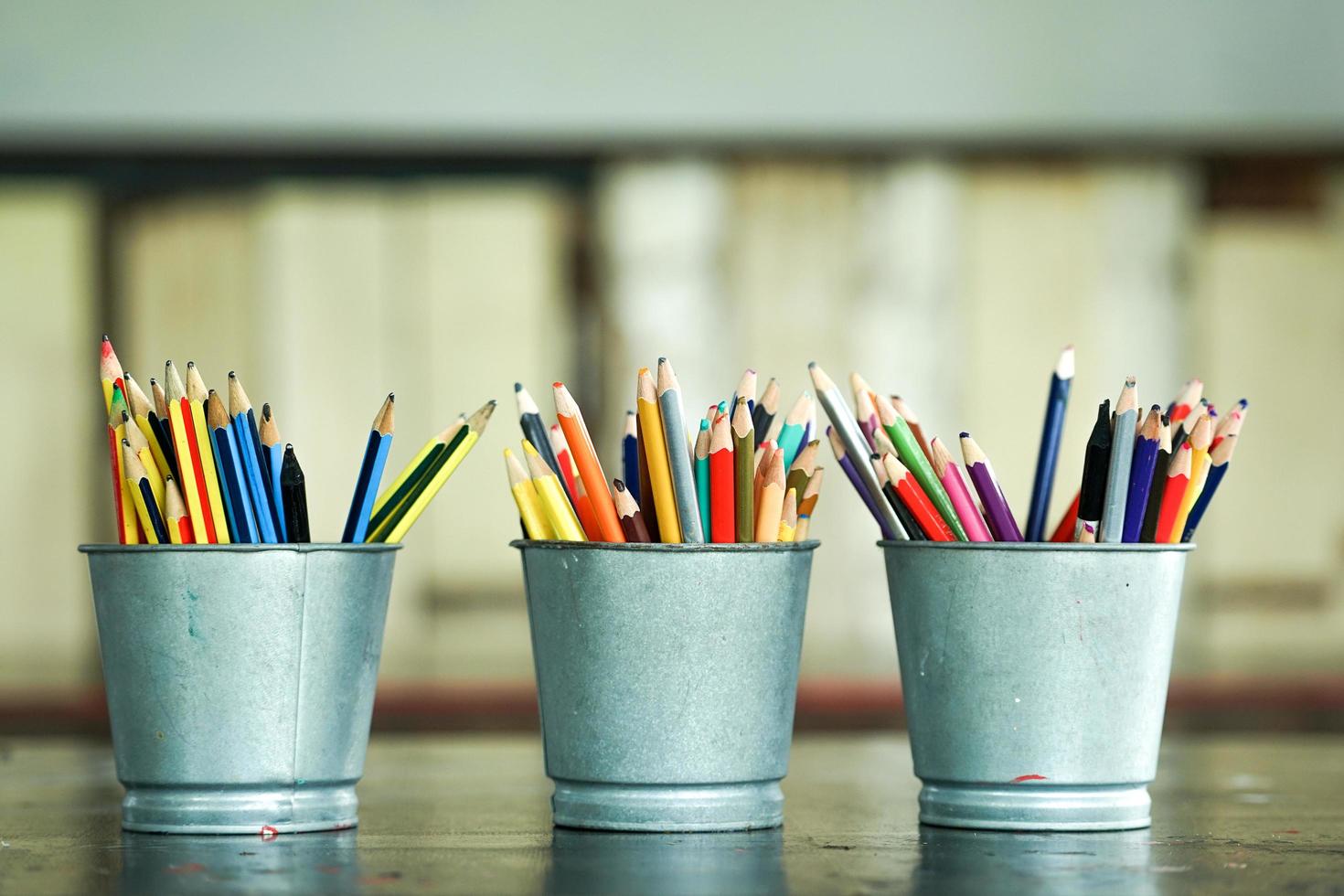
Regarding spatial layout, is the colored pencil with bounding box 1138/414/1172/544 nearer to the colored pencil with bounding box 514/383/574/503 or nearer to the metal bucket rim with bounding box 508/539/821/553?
the metal bucket rim with bounding box 508/539/821/553

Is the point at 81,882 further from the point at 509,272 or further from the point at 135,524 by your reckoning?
the point at 509,272

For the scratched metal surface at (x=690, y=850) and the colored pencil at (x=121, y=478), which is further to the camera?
the colored pencil at (x=121, y=478)

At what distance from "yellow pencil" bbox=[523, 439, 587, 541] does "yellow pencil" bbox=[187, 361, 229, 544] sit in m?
0.13

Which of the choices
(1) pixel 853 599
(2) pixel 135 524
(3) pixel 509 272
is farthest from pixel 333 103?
(2) pixel 135 524

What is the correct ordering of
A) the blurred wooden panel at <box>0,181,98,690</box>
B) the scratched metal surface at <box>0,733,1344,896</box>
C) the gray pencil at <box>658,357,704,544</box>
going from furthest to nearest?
the blurred wooden panel at <box>0,181,98,690</box> → the gray pencil at <box>658,357,704,544</box> → the scratched metal surface at <box>0,733,1344,896</box>

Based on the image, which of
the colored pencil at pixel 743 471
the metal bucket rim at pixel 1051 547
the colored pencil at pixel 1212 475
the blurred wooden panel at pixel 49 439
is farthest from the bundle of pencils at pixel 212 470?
the blurred wooden panel at pixel 49 439

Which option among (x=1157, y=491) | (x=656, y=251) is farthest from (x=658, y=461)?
(x=656, y=251)

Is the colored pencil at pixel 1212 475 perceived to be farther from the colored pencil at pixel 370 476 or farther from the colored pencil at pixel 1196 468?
the colored pencil at pixel 370 476

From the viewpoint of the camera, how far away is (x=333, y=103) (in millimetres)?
2258

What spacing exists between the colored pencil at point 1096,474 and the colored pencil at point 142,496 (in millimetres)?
386

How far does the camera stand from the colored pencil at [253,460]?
0.68m

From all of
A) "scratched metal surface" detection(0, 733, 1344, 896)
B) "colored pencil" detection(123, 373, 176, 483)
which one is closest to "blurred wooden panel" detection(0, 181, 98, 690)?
"scratched metal surface" detection(0, 733, 1344, 896)

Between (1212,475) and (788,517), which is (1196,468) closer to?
(1212,475)

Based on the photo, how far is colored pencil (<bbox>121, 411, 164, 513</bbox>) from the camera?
0.69 meters
